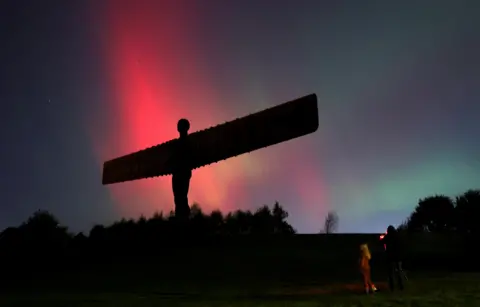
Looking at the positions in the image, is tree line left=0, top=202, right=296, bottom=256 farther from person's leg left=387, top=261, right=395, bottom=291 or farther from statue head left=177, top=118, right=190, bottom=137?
person's leg left=387, top=261, right=395, bottom=291

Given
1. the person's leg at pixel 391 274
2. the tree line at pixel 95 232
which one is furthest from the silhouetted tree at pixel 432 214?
the person's leg at pixel 391 274

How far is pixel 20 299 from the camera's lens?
16.0 metres

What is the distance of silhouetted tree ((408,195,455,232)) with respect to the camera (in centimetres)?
7169

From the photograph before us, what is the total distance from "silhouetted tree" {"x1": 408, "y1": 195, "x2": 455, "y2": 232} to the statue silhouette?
51.4 m

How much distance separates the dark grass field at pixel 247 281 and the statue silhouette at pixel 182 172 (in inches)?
93.7

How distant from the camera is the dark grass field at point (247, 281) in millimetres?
14336

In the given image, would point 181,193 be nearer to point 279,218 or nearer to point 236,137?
point 236,137

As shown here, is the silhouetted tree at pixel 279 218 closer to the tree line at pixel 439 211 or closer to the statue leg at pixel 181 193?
the tree line at pixel 439 211

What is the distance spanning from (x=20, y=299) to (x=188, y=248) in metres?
11.5

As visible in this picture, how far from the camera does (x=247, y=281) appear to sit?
62.5ft

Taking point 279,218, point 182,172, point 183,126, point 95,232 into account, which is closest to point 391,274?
point 182,172

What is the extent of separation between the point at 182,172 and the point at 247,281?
964 centimetres

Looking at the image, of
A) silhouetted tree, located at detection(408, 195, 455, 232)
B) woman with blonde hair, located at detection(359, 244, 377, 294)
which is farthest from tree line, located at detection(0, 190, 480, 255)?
woman with blonde hair, located at detection(359, 244, 377, 294)

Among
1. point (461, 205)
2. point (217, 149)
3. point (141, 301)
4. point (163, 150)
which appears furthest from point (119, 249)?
point (461, 205)
